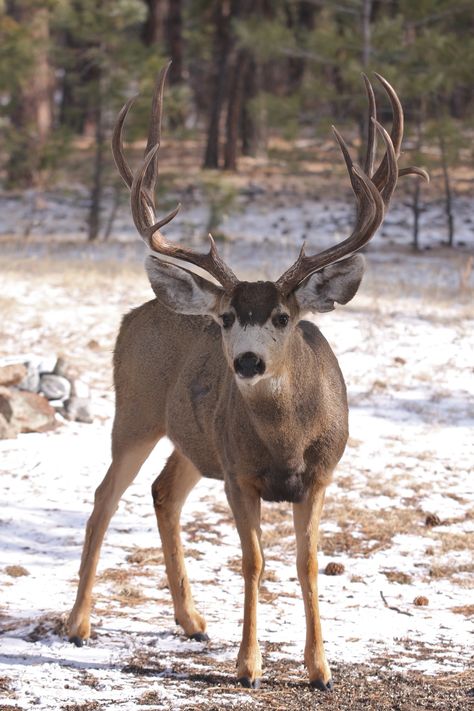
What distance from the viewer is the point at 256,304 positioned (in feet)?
17.3

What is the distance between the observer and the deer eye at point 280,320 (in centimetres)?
530

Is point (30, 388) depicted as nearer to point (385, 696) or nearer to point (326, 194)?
point (385, 696)

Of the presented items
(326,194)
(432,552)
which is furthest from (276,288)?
(326,194)

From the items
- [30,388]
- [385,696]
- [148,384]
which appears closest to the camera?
[385,696]

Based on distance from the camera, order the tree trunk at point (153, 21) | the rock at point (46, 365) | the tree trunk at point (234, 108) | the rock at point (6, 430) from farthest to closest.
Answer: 1. the tree trunk at point (153, 21)
2. the tree trunk at point (234, 108)
3. the rock at point (46, 365)
4. the rock at point (6, 430)

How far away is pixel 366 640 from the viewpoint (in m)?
5.76

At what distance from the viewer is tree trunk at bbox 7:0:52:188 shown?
20.4m

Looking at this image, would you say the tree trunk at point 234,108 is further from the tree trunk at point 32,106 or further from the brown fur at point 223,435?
the brown fur at point 223,435

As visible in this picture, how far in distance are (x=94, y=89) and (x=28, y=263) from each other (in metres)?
5.01

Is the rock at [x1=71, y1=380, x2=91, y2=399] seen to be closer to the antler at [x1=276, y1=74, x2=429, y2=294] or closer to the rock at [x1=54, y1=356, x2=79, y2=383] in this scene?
the rock at [x1=54, y1=356, x2=79, y2=383]

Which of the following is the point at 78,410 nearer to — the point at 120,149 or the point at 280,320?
the point at 120,149

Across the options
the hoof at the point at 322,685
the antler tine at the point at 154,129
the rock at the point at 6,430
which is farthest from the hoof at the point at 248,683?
the rock at the point at 6,430

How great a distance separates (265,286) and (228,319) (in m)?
0.22

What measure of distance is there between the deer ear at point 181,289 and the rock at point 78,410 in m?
3.63
